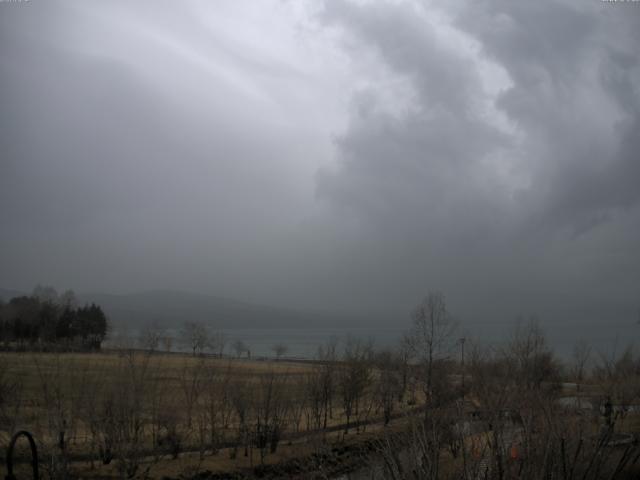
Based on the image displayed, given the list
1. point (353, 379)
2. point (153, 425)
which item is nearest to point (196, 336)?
point (353, 379)

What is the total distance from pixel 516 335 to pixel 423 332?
883cm

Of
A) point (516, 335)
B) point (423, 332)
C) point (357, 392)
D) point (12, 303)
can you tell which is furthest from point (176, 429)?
point (12, 303)

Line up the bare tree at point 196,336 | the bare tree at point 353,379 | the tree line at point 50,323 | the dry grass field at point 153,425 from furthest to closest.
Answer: the bare tree at point 196,336, the tree line at point 50,323, the bare tree at point 353,379, the dry grass field at point 153,425

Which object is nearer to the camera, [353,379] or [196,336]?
[353,379]

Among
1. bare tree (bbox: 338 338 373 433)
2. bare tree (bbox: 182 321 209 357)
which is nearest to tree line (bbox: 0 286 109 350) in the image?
bare tree (bbox: 182 321 209 357)

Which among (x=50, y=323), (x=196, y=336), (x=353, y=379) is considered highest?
(x=50, y=323)

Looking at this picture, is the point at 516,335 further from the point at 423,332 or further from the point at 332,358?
the point at 332,358

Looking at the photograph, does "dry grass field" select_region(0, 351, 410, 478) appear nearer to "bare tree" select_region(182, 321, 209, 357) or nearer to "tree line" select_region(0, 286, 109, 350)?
"bare tree" select_region(182, 321, 209, 357)

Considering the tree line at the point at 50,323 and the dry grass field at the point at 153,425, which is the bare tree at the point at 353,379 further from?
the tree line at the point at 50,323

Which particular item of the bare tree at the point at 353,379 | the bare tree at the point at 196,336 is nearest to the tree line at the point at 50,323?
the bare tree at the point at 196,336

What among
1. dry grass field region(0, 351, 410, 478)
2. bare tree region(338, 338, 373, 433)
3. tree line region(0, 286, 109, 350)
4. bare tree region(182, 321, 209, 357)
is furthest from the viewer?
bare tree region(182, 321, 209, 357)

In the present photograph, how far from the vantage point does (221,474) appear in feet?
102

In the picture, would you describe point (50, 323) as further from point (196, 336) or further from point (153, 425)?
point (153, 425)

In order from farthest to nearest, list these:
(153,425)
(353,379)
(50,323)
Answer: (50,323) → (353,379) → (153,425)
